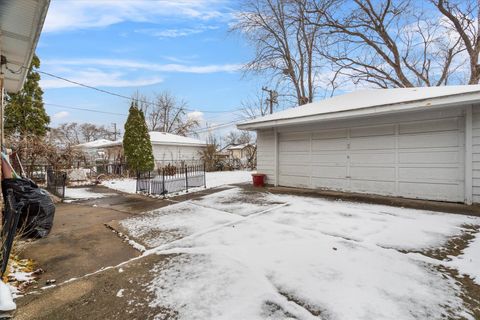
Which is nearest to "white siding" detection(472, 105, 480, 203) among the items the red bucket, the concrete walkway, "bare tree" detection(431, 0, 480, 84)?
the red bucket

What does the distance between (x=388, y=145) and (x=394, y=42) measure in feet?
37.0

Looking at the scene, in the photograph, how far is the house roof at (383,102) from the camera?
5.48 metres

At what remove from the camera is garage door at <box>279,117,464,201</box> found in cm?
609

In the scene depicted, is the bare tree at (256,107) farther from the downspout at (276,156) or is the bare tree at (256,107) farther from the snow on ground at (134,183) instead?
the downspout at (276,156)

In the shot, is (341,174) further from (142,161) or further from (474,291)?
(142,161)

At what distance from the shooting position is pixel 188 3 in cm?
827

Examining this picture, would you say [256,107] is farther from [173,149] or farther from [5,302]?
[5,302]

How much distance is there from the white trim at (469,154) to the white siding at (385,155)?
0.13 m

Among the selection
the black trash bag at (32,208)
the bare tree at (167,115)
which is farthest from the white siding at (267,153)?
the bare tree at (167,115)

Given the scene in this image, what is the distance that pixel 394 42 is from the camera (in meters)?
14.6

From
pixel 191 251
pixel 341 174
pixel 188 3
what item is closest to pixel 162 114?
pixel 188 3

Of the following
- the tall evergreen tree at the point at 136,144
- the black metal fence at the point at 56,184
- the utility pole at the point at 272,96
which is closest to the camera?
the black metal fence at the point at 56,184

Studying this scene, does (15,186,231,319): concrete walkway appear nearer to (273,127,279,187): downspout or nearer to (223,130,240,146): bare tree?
(273,127,279,187): downspout

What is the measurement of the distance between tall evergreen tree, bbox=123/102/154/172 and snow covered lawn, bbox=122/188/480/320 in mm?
10181
